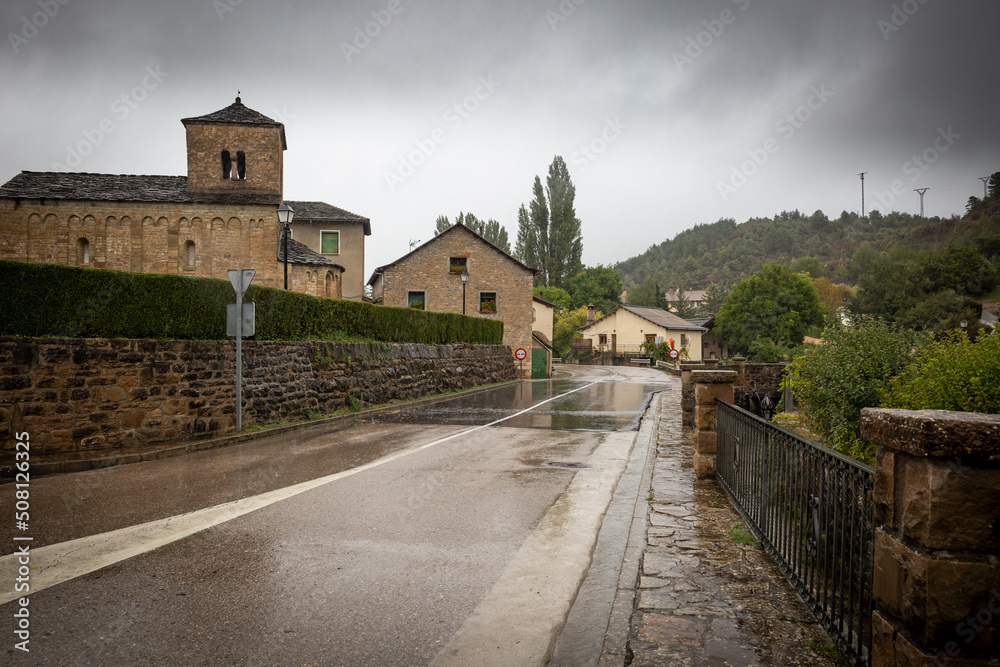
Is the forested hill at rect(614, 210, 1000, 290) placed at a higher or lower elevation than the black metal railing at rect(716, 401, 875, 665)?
higher

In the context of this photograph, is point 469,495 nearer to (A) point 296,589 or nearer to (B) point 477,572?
(B) point 477,572

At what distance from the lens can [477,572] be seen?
436cm

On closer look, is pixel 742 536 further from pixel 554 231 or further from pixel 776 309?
pixel 554 231

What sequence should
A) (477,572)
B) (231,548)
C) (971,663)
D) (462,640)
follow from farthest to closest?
(231,548), (477,572), (462,640), (971,663)

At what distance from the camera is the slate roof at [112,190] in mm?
27891

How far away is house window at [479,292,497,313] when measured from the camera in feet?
122

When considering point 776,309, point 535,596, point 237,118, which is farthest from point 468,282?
point 776,309

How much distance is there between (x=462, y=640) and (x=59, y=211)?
33.5 m

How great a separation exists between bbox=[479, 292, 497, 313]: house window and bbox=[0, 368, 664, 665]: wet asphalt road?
27412 millimetres

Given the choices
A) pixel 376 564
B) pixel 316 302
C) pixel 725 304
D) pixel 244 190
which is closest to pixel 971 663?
pixel 376 564

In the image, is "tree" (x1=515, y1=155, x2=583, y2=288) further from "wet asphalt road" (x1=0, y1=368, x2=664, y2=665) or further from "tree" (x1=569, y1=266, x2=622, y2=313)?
"wet asphalt road" (x1=0, y1=368, x2=664, y2=665)

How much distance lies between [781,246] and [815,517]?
15014 cm

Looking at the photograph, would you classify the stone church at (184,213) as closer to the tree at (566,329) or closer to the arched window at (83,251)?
the arched window at (83,251)

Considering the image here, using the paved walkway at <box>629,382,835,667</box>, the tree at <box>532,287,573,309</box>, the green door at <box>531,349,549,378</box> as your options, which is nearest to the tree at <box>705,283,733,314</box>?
the tree at <box>532,287,573,309</box>
